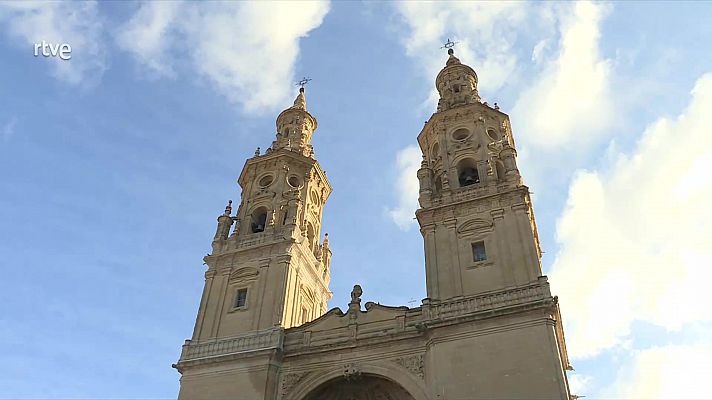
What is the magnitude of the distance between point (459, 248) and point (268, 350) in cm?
996

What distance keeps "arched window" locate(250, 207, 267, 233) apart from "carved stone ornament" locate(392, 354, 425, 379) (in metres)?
13.1

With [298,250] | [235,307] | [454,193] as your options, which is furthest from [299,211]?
[454,193]

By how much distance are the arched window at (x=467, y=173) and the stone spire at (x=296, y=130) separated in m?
11.2

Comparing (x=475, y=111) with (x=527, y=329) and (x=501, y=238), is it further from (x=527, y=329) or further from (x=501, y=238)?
(x=527, y=329)

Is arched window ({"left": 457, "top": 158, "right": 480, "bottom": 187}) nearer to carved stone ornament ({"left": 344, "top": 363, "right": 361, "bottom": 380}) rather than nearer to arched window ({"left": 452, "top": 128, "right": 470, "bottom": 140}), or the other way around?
arched window ({"left": 452, "top": 128, "right": 470, "bottom": 140})

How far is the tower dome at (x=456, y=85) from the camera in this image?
126ft

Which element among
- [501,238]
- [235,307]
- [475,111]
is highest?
[475,111]

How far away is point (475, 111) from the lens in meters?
35.5

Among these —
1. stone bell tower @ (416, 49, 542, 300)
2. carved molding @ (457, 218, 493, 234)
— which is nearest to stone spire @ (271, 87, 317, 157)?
stone bell tower @ (416, 49, 542, 300)

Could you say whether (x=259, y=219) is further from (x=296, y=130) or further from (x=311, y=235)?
(x=296, y=130)

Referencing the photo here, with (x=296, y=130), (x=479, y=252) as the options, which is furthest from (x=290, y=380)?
(x=296, y=130)

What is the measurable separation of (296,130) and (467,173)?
14.1 meters

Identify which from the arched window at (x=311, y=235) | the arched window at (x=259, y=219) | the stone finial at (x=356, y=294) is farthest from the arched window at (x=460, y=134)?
the arched window at (x=259, y=219)

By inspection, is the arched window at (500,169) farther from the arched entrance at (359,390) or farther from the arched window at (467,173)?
the arched entrance at (359,390)
